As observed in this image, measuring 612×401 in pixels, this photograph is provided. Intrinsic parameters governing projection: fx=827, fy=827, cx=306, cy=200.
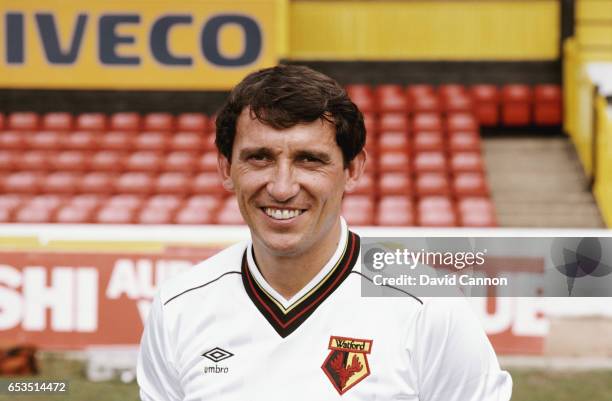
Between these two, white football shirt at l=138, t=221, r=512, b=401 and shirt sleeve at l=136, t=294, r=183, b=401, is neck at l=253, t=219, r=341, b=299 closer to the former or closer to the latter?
white football shirt at l=138, t=221, r=512, b=401

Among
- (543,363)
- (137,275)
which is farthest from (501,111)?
(137,275)

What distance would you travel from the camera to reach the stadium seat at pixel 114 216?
8000 millimetres

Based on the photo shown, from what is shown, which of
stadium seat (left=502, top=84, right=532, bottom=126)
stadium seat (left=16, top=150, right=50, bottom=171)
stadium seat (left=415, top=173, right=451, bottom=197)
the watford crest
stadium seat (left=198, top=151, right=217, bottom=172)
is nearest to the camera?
the watford crest

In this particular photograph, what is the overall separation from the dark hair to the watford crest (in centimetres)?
39

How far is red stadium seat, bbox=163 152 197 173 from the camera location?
30.6ft

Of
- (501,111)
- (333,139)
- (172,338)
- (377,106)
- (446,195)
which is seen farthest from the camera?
(501,111)

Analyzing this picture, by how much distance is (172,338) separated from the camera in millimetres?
1836

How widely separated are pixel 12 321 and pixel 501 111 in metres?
7.94

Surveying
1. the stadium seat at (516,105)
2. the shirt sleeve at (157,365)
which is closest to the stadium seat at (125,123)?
the stadium seat at (516,105)

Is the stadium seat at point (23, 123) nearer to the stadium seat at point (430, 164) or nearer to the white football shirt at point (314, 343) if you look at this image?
the stadium seat at point (430, 164)

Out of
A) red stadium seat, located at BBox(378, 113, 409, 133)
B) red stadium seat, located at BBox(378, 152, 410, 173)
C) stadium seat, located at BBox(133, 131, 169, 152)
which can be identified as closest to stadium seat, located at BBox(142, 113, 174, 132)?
stadium seat, located at BBox(133, 131, 169, 152)

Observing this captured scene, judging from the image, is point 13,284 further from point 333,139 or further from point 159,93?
point 159,93

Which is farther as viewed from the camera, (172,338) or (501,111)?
(501,111)

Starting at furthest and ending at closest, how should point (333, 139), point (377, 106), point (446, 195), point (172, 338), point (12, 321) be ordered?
point (377, 106) → point (446, 195) → point (12, 321) → point (172, 338) → point (333, 139)
